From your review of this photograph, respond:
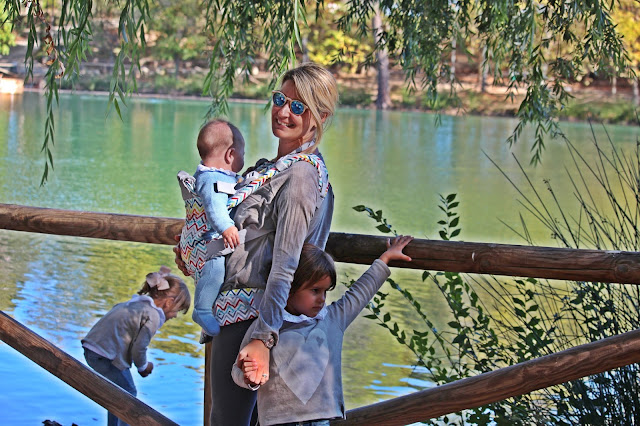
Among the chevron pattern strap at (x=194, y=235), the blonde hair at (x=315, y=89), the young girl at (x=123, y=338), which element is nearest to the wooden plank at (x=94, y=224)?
the chevron pattern strap at (x=194, y=235)

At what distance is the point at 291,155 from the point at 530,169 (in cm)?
1751

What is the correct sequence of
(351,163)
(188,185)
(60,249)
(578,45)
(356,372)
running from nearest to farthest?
(188,185)
(578,45)
(356,372)
(60,249)
(351,163)

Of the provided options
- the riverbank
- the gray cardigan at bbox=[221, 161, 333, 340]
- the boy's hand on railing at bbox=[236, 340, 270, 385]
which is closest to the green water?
the gray cardigan at bbox=[221, 161, 333, 340]

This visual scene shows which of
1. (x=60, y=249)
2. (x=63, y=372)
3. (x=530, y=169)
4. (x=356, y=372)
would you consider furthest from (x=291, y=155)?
(x=530, y=169)

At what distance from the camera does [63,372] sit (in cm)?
272

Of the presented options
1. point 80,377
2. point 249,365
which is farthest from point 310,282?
point 80,377

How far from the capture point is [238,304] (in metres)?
2.20

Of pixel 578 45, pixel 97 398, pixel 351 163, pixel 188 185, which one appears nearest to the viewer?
pixel 188 185

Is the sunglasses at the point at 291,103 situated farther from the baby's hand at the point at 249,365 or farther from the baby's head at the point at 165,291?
the baby's head at the point at 165,291

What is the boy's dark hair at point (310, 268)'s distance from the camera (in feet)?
7.16

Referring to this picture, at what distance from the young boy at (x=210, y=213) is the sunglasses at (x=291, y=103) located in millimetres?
233

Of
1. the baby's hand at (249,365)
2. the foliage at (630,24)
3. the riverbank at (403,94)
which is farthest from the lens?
the riverbank at (403,94)

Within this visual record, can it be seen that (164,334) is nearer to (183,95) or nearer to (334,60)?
(334,60)

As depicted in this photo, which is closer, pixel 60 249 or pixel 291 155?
pixel 291 155
